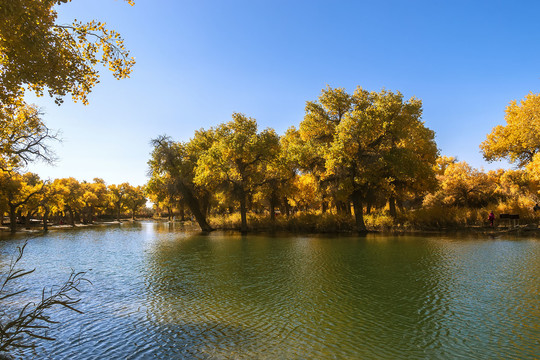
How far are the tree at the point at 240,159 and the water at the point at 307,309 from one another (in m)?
21.4

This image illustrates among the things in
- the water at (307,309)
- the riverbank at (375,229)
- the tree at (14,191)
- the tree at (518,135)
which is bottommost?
the water at (307,309)

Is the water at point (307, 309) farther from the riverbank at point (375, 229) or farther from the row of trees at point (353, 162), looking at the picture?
the row of trees at point (353, 162)

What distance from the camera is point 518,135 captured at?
36.8 m

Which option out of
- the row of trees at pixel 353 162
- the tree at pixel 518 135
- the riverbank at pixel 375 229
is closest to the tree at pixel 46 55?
the row of trees at pixel 353 162

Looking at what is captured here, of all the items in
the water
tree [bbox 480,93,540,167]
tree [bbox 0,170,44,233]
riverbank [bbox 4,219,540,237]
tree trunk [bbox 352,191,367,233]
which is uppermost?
tree [bbox 480,93,540,167]

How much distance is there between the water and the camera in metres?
7.41

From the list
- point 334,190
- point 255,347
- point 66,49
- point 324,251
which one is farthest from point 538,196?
point 66,49

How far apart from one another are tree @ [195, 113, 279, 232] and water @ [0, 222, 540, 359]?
70.2 feet

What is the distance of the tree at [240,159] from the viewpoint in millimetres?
39031

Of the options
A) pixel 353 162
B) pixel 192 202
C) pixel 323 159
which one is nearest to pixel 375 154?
pixel 353 162

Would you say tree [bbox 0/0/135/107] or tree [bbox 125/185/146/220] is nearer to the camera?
tree [bbox 0/0/135/107]

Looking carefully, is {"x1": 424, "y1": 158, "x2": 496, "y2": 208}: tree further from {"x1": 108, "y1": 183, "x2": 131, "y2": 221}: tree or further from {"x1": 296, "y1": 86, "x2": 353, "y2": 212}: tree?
{"x1": 108, "y1": 183, "x2": 131, "y2": 221}: tree

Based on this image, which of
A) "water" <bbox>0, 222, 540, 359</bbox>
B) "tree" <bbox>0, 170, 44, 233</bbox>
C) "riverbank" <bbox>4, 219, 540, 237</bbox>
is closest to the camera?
"water" <bbox>0, 222, 540, 359</bbox>

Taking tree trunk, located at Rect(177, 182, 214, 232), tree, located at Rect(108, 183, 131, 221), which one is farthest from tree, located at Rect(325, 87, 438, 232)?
tree, located at Rect(108, 183, 131, 221)
